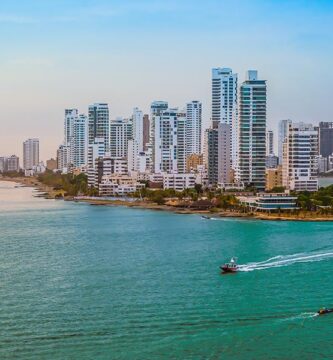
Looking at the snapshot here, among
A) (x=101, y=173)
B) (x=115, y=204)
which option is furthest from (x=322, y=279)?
(x=101, y=173)

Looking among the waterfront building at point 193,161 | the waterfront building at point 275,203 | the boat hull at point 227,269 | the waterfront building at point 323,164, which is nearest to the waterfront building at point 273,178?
the waterfront building at point 193,161

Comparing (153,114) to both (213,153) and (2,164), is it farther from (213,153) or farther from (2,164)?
(2,164)

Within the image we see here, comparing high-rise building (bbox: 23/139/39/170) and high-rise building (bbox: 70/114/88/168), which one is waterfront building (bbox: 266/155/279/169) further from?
high-rise building (bbox: 23/139/39/170)

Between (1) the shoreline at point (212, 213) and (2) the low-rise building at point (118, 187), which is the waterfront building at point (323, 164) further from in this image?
(1) the shoreline at point (212, 213)

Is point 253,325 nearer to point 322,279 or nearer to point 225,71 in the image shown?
point 322,279

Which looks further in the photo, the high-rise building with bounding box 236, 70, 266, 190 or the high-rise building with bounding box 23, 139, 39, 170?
the high-rise building with bounding box 23, 139, 39, 170

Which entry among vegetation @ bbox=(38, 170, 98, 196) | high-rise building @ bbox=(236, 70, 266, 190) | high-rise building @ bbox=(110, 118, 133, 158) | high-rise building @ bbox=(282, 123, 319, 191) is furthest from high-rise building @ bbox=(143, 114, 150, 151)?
high-rise building @ bbox=(282, 123, 319, 191)
